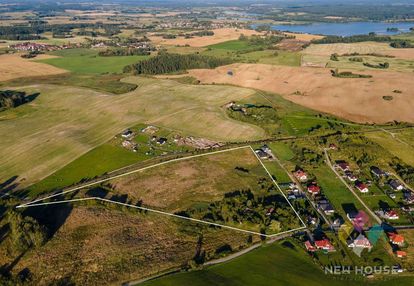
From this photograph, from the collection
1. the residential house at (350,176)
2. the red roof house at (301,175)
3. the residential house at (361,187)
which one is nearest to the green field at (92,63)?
the red roof house at (301,175)

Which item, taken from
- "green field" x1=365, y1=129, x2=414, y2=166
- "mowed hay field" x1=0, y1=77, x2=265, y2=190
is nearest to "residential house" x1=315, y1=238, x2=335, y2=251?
"green field" x1=365, y1=129, x2=414, y2=166

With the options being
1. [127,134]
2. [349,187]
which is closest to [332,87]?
[349,187]

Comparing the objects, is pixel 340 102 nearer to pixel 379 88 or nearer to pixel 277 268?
pixel 379 88

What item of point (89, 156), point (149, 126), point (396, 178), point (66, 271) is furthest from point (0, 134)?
point (396, 178)

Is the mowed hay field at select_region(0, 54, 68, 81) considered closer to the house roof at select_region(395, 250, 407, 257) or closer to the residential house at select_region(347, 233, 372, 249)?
the residential house at select_region(347, 233, 372, 249)

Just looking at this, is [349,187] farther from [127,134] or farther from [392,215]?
[127,134]

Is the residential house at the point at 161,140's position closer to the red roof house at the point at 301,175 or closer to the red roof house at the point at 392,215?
the red roof house at the point at 301,175
